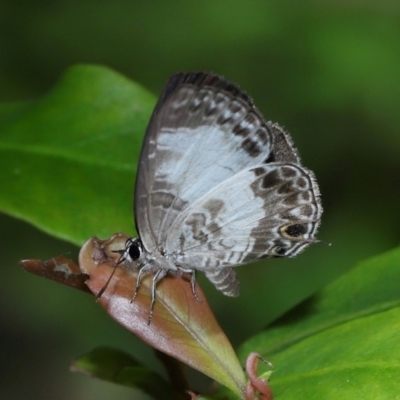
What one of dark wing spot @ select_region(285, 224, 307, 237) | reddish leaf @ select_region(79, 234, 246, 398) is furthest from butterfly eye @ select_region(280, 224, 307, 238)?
reddish leaf @ select_region(79, 234, 246, 398)

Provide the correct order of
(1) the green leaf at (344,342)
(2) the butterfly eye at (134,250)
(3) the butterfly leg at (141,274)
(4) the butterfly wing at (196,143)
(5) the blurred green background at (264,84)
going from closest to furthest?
(1) the green leaf at (344,342), (3) the butterfly leg at (141,274), (2) the butterfly eye at (134,250), (4) the butterfly wing at (196,143), (5) the blurred green background at (264,84)

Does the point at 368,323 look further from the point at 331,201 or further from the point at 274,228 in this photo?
the point at 331,201

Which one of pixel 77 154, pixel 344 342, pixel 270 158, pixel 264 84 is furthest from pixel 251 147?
pixel 264 84

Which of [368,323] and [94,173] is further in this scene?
[94,173]

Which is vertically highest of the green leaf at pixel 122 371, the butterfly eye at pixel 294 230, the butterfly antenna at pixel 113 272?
the butterfly antenna at pixel 113 272

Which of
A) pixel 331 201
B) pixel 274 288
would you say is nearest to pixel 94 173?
pixel 274 288

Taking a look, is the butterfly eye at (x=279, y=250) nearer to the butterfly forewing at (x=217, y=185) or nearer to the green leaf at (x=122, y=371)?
the butterfly forewing at (x=217, y=185)

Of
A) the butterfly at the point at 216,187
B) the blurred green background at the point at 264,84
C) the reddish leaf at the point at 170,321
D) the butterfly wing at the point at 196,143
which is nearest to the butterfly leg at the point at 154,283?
the reddish leaf at the point at 170,321
